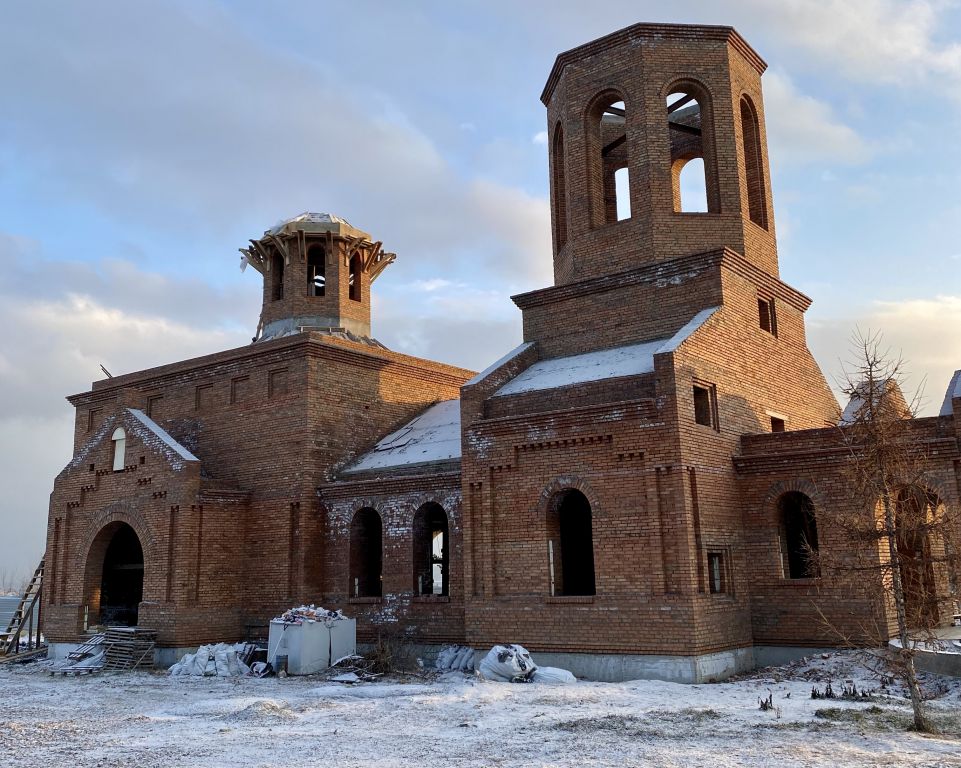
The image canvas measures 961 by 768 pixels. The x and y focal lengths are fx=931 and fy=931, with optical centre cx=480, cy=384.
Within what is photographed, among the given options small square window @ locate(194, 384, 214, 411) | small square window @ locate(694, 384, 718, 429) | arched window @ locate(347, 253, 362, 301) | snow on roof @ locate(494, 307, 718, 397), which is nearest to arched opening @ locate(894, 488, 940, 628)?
small square window @ locate(694, 384, 718, 429)

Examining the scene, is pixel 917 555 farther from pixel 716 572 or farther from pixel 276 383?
pixel 276 383

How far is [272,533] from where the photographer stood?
806 inches

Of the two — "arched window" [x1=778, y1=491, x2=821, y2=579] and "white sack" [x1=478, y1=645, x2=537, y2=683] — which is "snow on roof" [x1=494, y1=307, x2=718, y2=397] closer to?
"arched window" [x1=778, y1=491, x2=821, y2=579]

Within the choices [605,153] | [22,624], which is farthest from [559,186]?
[22,624]

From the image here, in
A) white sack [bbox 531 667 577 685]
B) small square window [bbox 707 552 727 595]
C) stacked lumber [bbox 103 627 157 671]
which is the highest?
small square window [bbox 707 552 727 595]

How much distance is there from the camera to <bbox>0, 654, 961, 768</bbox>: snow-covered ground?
30.0ft

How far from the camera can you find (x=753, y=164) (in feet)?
63.8

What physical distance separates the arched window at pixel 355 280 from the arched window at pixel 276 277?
1.86 meters

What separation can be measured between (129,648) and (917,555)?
14821 millimetres

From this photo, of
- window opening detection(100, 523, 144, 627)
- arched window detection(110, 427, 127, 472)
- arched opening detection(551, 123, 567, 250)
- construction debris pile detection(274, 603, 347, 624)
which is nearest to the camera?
construction debris pile detection(274, 603, 347, 624)

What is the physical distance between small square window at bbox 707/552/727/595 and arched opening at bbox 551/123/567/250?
7.89 m

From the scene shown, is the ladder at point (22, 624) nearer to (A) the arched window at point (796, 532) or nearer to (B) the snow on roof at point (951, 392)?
(A) the arched window at point (796, 532)

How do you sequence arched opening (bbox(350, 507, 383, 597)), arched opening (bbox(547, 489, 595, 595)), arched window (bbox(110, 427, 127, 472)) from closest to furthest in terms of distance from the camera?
arched opening (bbox(547, 489, 595, 595))
arched opening (bbox(350, 507, 383, 597))
arched window (bbox(110, 427, 127, 472))

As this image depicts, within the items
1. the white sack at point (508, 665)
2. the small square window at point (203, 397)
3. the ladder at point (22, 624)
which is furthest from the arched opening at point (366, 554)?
the ladder at point (22, 624)
